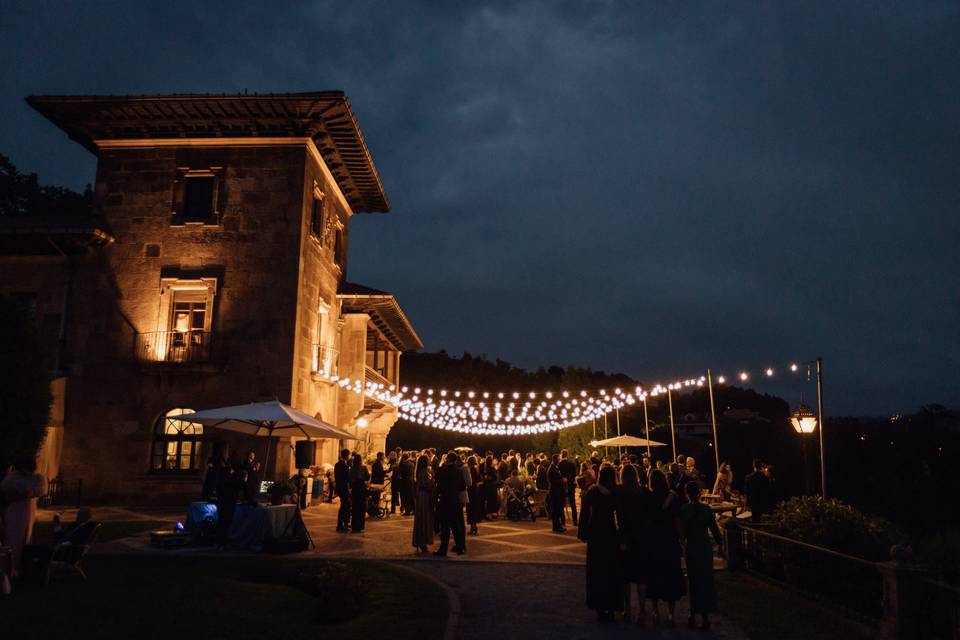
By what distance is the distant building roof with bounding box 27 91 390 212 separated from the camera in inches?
731

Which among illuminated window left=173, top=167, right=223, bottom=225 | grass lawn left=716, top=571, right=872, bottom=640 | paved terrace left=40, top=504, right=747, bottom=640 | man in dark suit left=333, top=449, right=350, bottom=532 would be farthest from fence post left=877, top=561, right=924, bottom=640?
illuminated window left=173, top=167, right=223, bottom=225

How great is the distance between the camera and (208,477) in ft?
42.0

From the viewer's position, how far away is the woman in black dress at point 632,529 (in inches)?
281

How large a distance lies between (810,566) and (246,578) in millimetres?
7620

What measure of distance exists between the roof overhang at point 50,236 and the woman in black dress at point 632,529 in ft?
56.4

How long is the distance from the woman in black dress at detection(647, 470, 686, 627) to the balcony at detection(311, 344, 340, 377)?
14.7m

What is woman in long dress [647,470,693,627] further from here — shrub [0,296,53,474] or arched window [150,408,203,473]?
arched window [150,408,203,473]

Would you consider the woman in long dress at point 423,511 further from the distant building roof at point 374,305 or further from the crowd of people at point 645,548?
the distant building roof at point 374,305

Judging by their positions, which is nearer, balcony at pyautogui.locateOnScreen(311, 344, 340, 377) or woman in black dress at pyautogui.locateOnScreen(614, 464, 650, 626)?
woman in black dress at pyautogui.locateOnScreen(614, 464, 650, 626)

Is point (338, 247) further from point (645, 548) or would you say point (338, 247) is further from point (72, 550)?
point (645, 548)

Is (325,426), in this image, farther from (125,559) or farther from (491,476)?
(491,476)

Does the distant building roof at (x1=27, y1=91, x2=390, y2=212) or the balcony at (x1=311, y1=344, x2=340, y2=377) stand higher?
the distant building roof at (x1=27, y1=91, x2=390, y2=212)

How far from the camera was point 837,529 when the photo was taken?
347 inches

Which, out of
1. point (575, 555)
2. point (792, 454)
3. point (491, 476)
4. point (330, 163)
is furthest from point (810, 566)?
point (792, 454)
